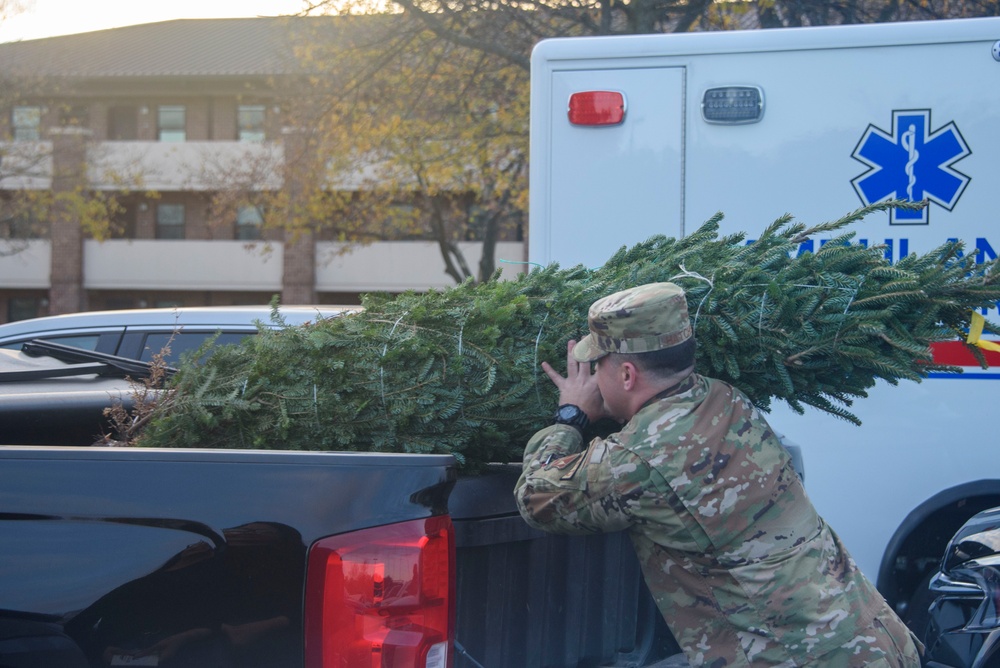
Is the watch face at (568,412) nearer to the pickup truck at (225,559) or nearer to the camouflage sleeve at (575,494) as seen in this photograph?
the camouflage sleeve at (575,494)

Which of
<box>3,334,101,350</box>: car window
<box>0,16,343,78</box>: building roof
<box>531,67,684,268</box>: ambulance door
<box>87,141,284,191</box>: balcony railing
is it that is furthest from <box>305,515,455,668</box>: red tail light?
<box>0,16,343,78</box>: building roof

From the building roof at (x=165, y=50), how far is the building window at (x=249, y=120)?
1219mm

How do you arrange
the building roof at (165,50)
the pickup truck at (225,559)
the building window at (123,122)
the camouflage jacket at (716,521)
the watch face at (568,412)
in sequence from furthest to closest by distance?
the building window at (123,122) < the building roof at (165,50) < the watch face at (568,412) < the camouflage jacket at (716,521) < the pickup truck at (225,559)

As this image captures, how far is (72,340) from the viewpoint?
532 centimetres

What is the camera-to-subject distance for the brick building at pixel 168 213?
29031mm

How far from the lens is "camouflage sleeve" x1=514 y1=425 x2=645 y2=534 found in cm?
217

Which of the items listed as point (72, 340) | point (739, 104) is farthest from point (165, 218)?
point (739, 104)

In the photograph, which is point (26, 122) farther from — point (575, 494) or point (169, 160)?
point (575, 494)

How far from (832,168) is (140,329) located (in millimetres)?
3589

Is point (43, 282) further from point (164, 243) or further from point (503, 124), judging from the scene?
point (503, 124)

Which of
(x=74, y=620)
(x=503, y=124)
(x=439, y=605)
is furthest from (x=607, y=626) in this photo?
(x=503, y=124)

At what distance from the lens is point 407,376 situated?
2.48 m

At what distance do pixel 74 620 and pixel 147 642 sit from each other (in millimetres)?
161

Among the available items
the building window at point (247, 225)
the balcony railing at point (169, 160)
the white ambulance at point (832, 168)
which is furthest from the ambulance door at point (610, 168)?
the building window at point (247, 225)
